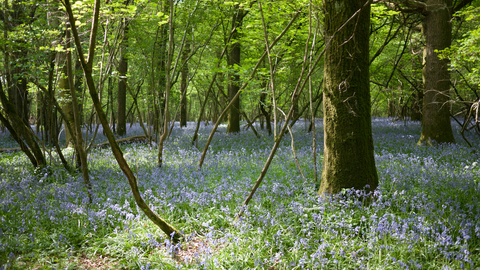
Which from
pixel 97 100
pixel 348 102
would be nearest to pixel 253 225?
pixel 348 102

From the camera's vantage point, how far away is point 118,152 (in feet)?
9.07

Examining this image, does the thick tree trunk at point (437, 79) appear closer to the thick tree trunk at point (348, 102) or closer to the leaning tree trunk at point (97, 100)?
the thick tree trunk at point (348, 102)

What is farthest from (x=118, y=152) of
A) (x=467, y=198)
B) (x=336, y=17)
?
(x=467, y=198)

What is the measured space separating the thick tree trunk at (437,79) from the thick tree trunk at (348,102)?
19.6 ft

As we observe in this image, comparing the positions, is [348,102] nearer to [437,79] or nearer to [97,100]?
[97,100]

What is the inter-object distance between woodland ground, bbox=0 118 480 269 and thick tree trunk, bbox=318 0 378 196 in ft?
1.10

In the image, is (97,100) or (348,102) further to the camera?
(348,102)

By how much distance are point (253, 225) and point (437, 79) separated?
8386mm

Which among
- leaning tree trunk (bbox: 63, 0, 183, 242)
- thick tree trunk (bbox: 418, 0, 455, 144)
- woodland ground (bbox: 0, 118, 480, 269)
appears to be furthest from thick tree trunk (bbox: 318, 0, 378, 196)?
thick tree trunk (bbox: 418, 0, 455, 144)

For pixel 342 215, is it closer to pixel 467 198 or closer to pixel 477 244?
pixel 477 244

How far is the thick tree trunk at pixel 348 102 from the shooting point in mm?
4125

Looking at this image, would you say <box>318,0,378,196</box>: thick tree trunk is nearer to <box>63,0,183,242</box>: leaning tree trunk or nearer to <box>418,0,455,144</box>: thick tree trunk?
<box>63,0,183,242</box>: leaning tree trunk

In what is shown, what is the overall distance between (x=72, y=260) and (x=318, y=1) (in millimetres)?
5219

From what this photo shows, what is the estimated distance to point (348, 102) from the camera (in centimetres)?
412
